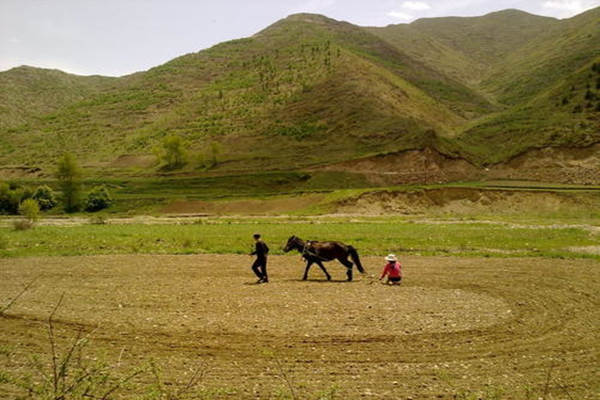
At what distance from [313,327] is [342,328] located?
828mm

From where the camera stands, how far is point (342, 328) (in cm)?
1100

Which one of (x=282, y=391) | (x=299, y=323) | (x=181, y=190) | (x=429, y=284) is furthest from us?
(x=181, y=190)

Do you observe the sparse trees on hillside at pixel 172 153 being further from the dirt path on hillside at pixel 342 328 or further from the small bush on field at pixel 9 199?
the dirt path on hillside at pixel 342 328

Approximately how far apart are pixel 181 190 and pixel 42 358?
228 feet

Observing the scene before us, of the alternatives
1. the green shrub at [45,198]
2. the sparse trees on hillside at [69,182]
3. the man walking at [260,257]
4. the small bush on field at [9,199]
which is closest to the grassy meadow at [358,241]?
the man walking at [260,257]

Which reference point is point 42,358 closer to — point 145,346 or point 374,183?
point 145,346

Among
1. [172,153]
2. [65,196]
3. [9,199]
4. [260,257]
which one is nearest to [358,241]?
[260,257]

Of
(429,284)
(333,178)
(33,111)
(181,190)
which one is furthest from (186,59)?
(429,284)

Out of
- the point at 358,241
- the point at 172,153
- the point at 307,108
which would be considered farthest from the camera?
the point at 307,108

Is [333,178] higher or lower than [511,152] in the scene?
lower

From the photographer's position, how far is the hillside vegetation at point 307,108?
262 feet

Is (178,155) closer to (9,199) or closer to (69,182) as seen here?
(69,182)

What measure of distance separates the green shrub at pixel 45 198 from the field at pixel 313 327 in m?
56.1

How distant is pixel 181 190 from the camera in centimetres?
7600
